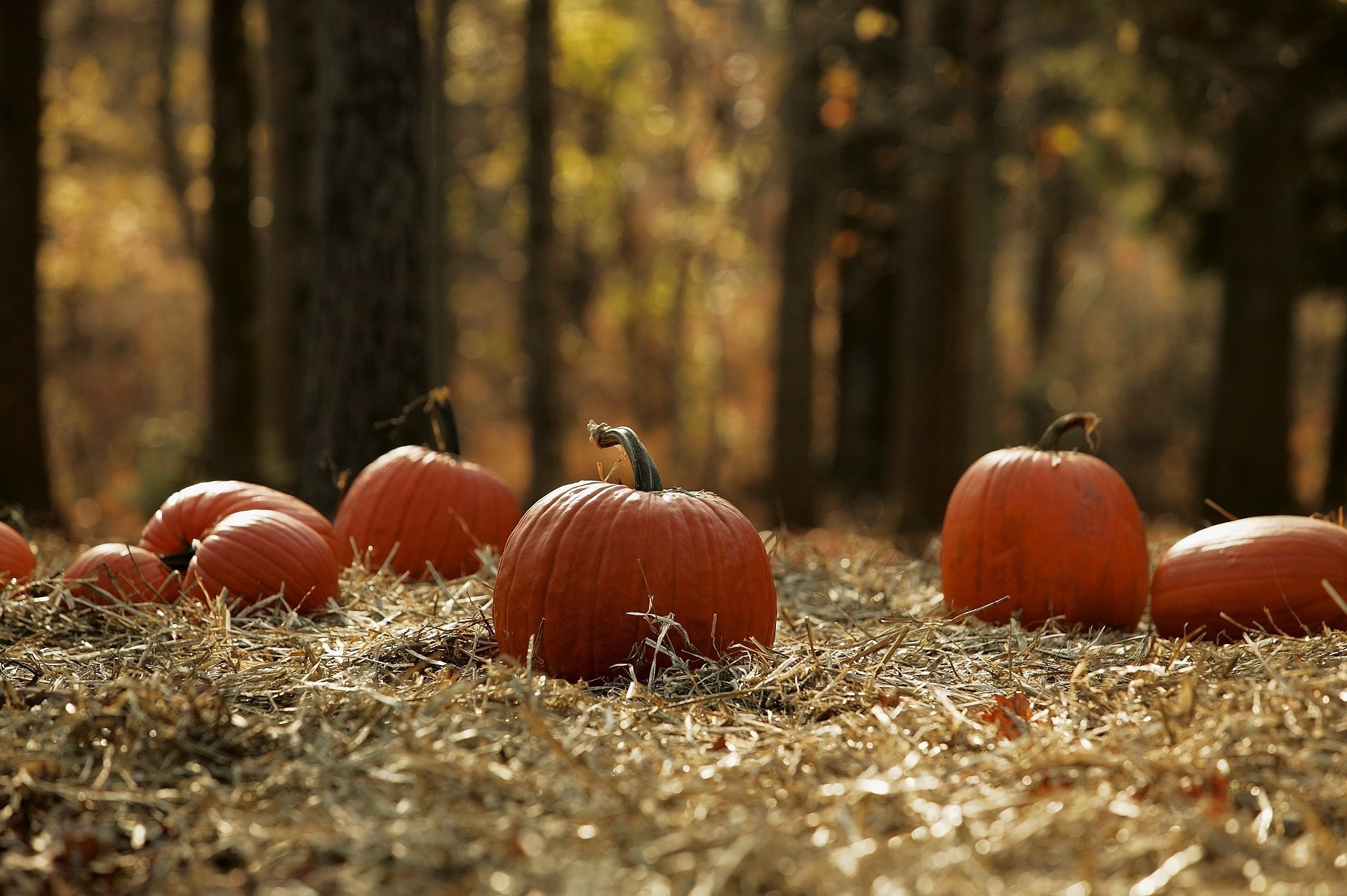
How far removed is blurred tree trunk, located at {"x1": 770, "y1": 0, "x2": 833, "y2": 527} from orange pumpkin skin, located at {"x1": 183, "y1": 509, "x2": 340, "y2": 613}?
707 cm

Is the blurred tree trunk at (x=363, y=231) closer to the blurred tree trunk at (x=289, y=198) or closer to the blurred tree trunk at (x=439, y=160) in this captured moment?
the blurred tree trunk at (x=289, y=198)

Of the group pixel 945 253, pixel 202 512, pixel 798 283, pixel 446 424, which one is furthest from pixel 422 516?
pixel 945 253

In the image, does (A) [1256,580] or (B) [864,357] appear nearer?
(A) [1256,580]

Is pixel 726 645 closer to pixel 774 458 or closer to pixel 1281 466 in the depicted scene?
pixel 774 458

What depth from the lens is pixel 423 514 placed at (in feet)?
14.9

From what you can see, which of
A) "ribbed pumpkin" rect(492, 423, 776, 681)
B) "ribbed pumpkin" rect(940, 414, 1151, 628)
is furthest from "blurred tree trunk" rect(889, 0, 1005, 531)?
"ribbed pumpkin" rect(492, 423, 776, 681)

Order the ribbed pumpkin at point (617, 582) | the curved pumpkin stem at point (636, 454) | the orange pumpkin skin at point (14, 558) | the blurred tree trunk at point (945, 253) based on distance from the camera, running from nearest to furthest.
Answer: the ribbed pumpkin at point (617, 582)
the curved pumpkin stem at point (636, 454)
the orange pumpkin skin at point (14, 558)
the blurred tree trunk at point (945, 253)

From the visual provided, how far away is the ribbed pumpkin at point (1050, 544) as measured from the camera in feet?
13.0

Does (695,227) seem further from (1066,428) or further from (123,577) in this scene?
(123,577)

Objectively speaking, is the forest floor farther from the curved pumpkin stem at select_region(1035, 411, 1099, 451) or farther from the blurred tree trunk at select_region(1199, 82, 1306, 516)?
the blurred tree trunk at select_region(1199, 82, 1306, 516)

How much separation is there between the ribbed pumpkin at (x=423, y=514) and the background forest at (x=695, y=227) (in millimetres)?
858

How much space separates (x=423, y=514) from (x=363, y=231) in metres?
1.60

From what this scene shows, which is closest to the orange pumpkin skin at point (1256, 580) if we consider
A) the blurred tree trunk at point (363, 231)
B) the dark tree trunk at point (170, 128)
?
the blurred tree trunk at point (363, 231)

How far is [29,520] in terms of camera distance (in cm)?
769
